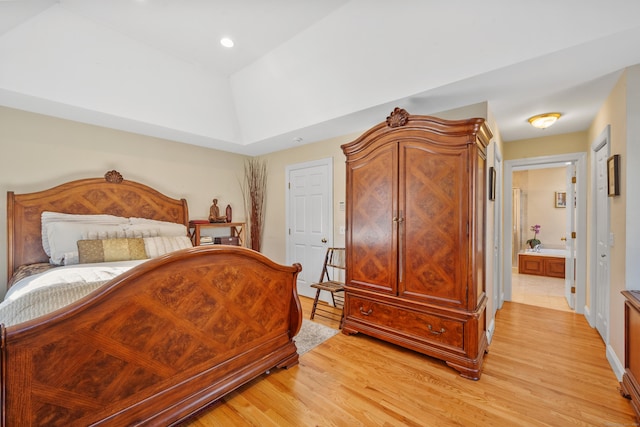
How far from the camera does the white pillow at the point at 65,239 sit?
103 inches

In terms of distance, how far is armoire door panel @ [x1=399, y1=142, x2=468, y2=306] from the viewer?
219 cm

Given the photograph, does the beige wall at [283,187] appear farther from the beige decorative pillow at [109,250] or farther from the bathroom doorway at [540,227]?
the bathroom doorway at [540,227]

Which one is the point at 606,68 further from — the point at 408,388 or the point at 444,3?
the point at 408,388

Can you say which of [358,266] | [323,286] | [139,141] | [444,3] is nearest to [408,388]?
[358,266]

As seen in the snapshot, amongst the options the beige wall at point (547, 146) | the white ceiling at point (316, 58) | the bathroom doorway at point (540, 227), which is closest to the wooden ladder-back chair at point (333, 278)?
the white ceiling at point (316, 58)

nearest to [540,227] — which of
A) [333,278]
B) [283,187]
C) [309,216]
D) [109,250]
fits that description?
[333,278]

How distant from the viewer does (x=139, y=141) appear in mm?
3617

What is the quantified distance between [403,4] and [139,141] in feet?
11.4

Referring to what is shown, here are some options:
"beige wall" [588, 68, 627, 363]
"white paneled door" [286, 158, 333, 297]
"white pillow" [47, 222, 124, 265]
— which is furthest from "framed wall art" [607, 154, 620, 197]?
"white pillow" [47, 222, 124, 265]

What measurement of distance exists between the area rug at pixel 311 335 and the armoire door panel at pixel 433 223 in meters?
0.99

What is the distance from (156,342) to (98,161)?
2.85 metres

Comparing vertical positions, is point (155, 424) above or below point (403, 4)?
below

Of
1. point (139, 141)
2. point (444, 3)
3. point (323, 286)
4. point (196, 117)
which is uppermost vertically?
point (444, 3)

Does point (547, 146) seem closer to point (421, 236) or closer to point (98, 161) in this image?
point (421, 236)
